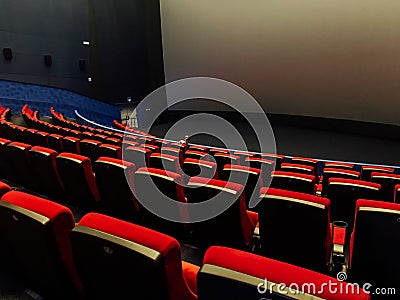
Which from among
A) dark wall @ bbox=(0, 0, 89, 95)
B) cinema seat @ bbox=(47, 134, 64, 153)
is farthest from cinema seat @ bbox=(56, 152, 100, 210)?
dark wall @ bbox=(0, 0, 89, 95)

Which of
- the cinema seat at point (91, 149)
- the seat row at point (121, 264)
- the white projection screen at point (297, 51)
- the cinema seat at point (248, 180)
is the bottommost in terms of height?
the cinema seat at point (248, 180)

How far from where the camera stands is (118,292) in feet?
3.47

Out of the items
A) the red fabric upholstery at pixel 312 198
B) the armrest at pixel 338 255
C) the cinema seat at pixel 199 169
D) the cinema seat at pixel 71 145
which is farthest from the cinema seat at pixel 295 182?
the cinema seat at pixel 71 145

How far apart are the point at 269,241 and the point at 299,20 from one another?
7.82m

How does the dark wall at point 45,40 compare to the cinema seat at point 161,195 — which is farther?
the dark wall at point 45,40

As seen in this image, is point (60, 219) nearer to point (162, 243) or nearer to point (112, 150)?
point (162, 243)

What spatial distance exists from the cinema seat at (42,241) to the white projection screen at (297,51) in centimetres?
781

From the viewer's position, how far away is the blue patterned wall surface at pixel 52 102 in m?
8.55

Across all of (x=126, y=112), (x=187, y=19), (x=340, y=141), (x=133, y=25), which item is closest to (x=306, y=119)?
(x=340, y=141)

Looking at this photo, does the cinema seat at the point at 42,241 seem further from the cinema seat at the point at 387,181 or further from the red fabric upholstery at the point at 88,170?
the cinema seat at the point at 387,181

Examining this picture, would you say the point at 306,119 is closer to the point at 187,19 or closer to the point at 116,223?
the point at 187,19

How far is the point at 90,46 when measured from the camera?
10656 millimetres

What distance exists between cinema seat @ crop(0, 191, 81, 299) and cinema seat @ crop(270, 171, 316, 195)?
5.57ft

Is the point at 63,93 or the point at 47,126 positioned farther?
the point at 63,93
